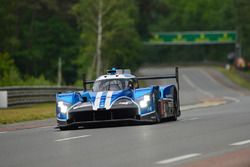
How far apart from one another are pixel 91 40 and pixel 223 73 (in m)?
21.7

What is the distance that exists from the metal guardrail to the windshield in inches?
444

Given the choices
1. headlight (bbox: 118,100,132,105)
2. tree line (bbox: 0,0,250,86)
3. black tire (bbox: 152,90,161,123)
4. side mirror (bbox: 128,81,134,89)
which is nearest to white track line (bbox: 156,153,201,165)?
headlight (bbox: 118,100,132,105)

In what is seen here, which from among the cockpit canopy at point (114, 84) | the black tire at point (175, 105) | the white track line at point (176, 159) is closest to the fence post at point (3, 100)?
the black tire at point (175, 105)

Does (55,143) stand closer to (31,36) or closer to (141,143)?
(141,143)

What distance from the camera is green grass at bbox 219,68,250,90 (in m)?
84.6

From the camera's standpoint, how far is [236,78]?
91.4 metres

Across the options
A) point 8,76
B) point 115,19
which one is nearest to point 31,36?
A: point 115,19

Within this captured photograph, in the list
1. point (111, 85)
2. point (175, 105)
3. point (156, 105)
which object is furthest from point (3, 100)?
point (156, 105)

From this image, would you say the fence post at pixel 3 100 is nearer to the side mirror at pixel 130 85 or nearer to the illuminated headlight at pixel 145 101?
the side mirror at pixel 130 85

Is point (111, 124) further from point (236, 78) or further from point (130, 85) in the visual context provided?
point (236, 78)

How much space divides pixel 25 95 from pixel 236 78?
185ft

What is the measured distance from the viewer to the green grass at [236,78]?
8456 centimetres

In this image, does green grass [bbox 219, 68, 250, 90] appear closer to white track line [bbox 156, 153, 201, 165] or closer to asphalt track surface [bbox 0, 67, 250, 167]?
asphalt track surface [bbox 0, 67, 250, 167]

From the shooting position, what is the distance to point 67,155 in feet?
47.5
